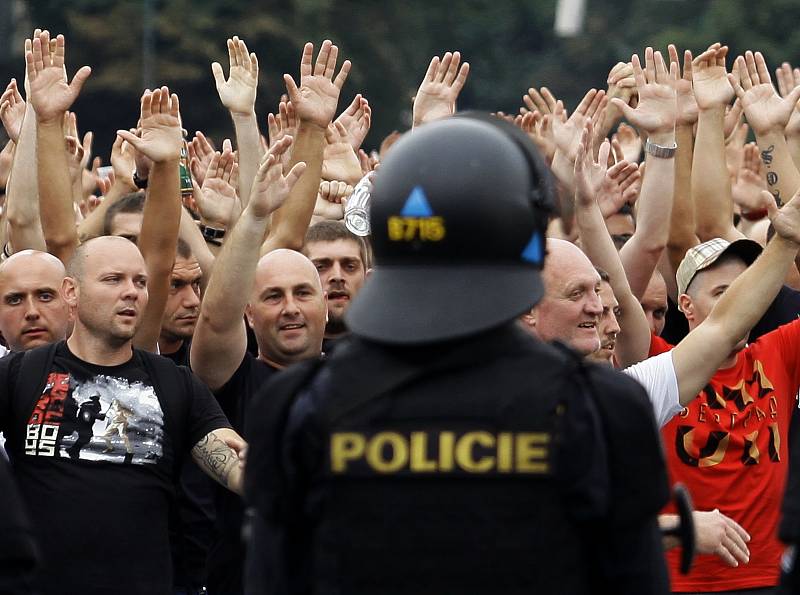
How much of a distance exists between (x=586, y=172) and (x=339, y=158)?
254 centimetres

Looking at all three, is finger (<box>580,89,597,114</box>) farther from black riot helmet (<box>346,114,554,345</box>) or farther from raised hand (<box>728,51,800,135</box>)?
black riot helmet (<box>346,114,554,345</box>)

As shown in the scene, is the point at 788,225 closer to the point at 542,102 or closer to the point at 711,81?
the point at 711,81

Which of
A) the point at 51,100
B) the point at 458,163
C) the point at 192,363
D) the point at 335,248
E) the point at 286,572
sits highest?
the point at 51,100

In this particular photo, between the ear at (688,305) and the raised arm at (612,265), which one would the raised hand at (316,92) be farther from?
the ear at (688,305)

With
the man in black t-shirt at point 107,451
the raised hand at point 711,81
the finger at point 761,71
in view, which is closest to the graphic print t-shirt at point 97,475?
the man in black t-shirt at point 107,451

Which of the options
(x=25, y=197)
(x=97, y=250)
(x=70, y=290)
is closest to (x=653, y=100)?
(x=25, y=197)

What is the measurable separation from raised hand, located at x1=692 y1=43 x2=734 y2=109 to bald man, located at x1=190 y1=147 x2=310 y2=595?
267 centimetres

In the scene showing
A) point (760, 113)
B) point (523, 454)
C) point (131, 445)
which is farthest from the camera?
point (760, 113)

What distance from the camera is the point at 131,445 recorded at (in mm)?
5723

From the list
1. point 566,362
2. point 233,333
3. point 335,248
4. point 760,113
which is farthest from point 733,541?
point 760,113

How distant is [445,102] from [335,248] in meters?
1.19

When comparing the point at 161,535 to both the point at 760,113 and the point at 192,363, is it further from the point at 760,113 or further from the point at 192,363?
the point at 760,113

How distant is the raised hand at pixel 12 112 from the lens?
8.84m

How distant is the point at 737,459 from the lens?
20.4ft
